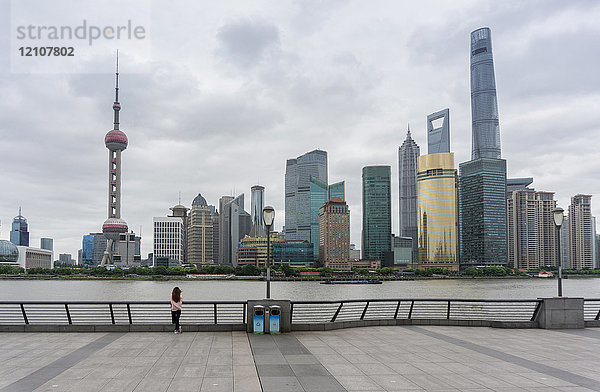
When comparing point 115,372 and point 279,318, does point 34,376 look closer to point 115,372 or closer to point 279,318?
point 115,372

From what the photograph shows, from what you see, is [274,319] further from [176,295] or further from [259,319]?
[176,295]

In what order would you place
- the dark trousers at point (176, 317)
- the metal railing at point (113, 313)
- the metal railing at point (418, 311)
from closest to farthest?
the dark trousers at point (176, 317) → the metal railing at point (113, 313) → the metal railing at point (418, 311)

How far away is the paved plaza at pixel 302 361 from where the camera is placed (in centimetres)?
1152

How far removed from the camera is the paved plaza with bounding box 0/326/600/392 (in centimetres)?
1152

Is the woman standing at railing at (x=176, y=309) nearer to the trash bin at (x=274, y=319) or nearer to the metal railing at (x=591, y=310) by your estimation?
the trash bin at (x=274, y=319)

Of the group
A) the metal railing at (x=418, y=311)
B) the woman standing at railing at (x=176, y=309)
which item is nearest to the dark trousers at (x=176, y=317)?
the woman standing at railing at (x=176, y=309)

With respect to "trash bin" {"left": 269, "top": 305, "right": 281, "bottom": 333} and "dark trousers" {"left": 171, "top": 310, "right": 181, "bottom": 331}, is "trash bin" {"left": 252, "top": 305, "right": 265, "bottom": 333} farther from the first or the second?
"dark trousers" {"left": 171, "top": 310, "right": 181, "bottom": 331}

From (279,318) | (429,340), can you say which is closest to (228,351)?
(279,318)

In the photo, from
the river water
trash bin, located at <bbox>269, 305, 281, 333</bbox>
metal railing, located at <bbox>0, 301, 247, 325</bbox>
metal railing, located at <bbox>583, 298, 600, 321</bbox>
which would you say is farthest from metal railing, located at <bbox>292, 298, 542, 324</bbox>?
the river water

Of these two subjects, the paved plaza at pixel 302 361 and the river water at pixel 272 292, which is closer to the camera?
the paved plaza at pixel 302 361

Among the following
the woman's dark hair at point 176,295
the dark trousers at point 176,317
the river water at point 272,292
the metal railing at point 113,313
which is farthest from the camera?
the river water at point 272,292

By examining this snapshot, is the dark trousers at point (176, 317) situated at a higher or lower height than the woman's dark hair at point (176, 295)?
lower

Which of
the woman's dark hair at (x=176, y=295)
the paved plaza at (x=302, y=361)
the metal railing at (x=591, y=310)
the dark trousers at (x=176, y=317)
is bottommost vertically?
the metal railing at (x=591, y=310)

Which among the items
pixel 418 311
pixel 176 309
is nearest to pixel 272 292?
pixel 418 311
